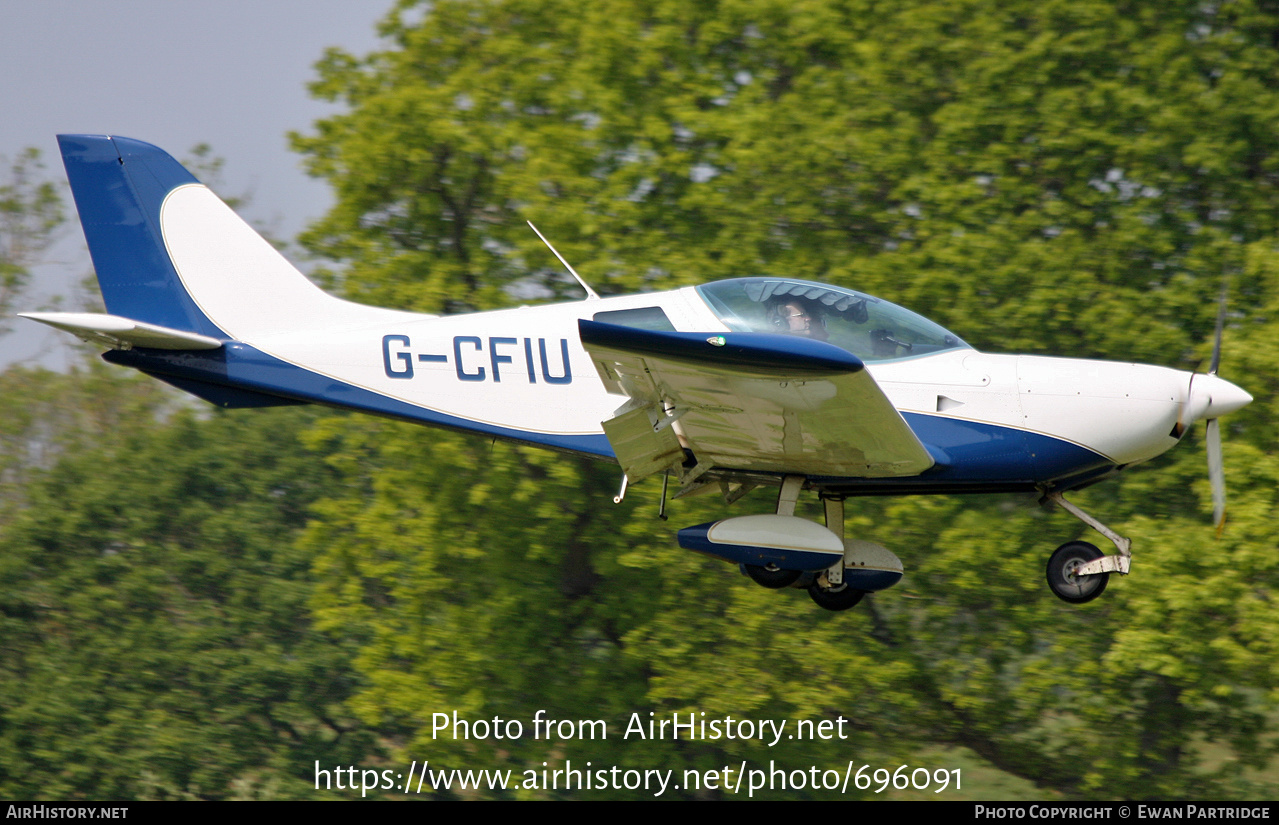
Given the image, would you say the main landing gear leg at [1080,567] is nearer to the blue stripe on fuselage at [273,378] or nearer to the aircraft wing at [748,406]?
the aircraft wing at [748,406]

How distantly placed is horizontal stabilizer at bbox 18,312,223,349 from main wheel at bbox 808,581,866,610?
4595 mm

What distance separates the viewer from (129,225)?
9.12 m

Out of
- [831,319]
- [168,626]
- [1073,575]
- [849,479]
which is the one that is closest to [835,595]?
[849,479]

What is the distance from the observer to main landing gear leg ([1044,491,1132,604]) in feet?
23.7

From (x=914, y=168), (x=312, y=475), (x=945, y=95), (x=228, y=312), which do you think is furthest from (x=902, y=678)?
(x=312, y=475)

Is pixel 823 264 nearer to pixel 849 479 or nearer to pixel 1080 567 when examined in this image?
pixel 849 479

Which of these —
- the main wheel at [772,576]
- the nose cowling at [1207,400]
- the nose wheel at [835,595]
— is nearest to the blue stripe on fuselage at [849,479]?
the nose cowling at [1207,400]

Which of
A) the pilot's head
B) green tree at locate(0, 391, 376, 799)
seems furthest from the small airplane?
green tree at locate(0, 391, 376, 799)

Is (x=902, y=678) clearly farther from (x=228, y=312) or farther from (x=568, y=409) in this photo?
(x=228, y=312)

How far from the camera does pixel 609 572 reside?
44.2ft

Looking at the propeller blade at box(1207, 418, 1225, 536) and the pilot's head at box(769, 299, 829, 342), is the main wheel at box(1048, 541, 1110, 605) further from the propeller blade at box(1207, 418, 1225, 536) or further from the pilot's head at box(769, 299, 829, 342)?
the pilot's head at box(769, 299, 829, 342)

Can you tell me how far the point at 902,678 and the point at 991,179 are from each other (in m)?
5.89

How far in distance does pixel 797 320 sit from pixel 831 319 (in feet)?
0.70

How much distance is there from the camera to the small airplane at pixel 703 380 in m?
6.65
